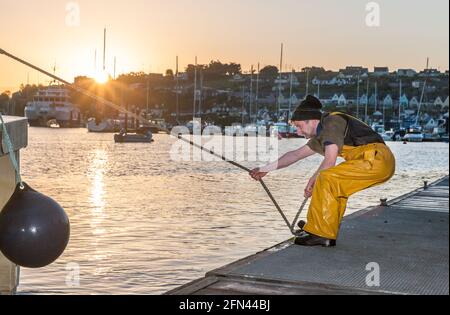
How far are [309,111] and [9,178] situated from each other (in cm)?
353

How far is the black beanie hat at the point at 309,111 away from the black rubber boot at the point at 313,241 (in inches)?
52.2

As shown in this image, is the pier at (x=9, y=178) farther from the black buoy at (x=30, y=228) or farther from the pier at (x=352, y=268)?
the pier at (x=352, y=268)

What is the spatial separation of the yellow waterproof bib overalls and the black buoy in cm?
340

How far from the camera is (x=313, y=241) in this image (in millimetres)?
8820

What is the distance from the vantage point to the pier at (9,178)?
261 inches

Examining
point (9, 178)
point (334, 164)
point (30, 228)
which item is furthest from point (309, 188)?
point (30, 228)

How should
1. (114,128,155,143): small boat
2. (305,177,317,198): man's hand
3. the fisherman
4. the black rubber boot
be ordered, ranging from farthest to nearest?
1. (114,128,155,143): small boat
2. (305,177,317,198): man's hand
3. the black rubber boot
4. the fisherman

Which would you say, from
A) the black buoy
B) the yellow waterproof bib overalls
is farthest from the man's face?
the black buoy

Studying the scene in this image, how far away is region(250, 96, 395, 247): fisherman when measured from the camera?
861 centimetres

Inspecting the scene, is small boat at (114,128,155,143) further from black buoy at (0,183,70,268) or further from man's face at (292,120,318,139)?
black buoy at (0,183,70,268)

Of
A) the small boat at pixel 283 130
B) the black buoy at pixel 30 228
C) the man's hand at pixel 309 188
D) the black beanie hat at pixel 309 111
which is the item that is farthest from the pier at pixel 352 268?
the small boat at pixel 283 130

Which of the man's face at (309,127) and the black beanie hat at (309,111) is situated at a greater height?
the black beanie hat at (309,111)

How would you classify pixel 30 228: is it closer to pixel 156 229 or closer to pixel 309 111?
pixel 309 111
